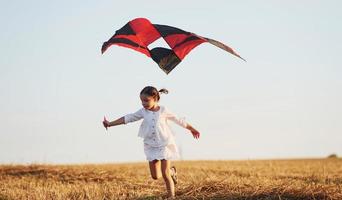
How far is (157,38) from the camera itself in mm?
9766

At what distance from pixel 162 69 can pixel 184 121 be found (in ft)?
3.17

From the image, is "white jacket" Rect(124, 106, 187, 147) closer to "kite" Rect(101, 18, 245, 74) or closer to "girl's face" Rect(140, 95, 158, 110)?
"girl's face" Rect(140, 95, 158, 110)

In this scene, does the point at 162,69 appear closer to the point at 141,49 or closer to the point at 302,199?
the point at 141,49

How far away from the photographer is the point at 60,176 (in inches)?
539

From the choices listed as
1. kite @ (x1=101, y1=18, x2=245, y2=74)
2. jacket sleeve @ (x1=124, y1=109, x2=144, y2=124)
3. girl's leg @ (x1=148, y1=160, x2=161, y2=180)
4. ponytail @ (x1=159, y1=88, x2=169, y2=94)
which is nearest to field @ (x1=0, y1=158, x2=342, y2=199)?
girl's leg @ (x1=148, y1=160, x2=161, y2=180)

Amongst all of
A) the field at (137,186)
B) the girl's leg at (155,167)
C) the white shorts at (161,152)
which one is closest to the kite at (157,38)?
the white shorts at (161,152)

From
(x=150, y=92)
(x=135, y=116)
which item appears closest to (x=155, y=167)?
(x=135, y=116)

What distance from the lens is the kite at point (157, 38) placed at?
368 inches

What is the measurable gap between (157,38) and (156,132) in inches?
67.9

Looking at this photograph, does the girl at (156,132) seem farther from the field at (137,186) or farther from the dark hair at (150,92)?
the field at (137,186)

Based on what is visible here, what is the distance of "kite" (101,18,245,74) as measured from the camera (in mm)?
9336

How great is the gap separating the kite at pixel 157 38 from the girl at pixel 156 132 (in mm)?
715

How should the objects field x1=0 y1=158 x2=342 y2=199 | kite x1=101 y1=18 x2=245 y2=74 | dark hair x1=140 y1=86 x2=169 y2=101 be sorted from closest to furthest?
field x1=0 y1=158 x2=342 y2=199 → dark hair x1=140 y1=86 x2=169 y2=101 → kite x1=101 y1=18 x2=245 y2=74

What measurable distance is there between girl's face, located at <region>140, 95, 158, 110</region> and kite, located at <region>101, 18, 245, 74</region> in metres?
0.76
